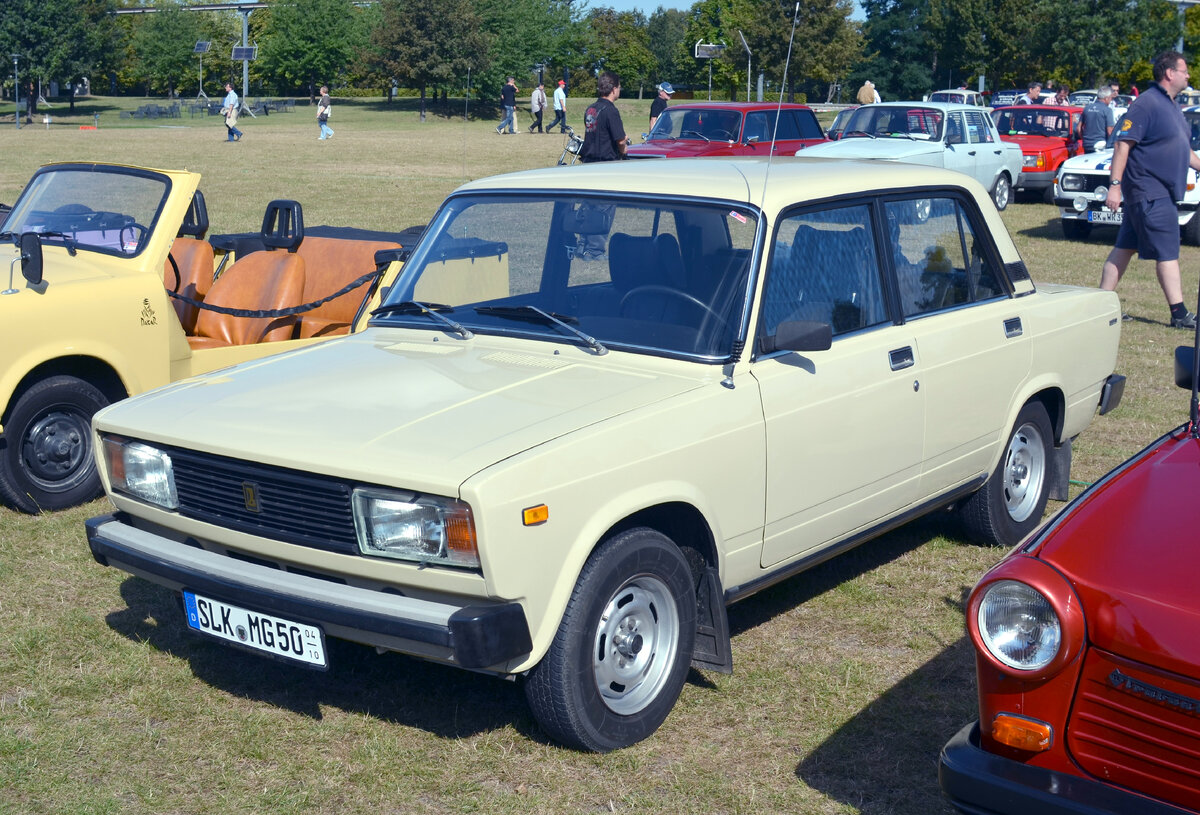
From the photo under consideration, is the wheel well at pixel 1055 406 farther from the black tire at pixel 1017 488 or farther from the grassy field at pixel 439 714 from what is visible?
the grassy field at pixel 439 714

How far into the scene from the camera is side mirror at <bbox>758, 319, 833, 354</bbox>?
4.00m

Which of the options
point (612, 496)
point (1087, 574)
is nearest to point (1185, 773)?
point (1087, 574)

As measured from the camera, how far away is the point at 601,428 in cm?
355

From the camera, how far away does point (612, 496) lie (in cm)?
354

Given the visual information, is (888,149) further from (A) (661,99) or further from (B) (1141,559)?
(B) (1141,559)

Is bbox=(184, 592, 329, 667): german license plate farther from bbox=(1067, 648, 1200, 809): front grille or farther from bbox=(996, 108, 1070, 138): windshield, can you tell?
bbox=(996, 108, 1070, 138): windshield

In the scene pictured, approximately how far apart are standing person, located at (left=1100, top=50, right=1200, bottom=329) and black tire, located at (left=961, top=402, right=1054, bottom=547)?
4823 mm

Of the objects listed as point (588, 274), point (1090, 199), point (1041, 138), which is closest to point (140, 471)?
point (588, 274)

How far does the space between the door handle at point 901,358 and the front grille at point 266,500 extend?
6.95ft

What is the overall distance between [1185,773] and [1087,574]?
0.45m

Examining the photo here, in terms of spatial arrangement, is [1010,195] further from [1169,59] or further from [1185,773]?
[1185,773]

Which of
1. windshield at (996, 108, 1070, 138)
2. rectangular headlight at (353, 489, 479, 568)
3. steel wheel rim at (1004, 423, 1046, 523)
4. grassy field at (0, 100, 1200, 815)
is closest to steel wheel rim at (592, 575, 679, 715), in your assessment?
grassy field at (0, 100, 1200, 815)

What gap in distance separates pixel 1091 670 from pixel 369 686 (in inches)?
98.3

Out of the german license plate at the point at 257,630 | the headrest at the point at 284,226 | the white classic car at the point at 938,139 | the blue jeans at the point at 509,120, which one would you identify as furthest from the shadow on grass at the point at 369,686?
the blue jeans at the point at 509,120
